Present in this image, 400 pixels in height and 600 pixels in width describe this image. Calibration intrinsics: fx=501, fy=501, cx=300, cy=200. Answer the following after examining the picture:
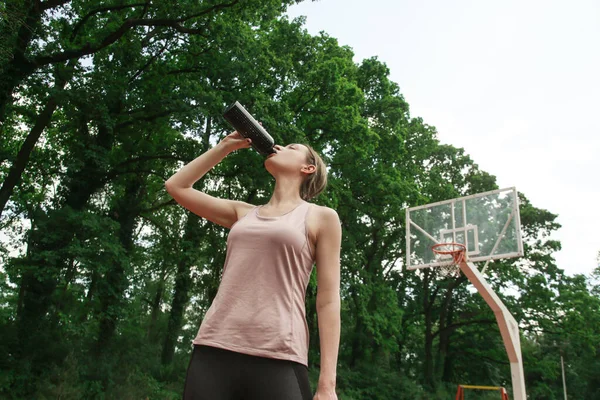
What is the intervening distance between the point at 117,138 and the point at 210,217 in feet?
39.6

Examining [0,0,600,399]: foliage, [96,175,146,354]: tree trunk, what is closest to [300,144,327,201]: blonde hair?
[0,0,600,399]: foliage

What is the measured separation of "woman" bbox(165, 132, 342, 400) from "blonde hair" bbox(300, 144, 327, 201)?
0.23ft

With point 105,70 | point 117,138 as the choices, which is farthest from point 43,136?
point 105,70

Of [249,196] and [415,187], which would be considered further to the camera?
[415,187]

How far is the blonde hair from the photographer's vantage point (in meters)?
2.05

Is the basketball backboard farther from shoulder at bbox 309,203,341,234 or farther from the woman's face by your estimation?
shoulder at bbox 309,203,341,234

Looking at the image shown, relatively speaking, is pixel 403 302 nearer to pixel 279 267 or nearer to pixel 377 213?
pixel 377 213

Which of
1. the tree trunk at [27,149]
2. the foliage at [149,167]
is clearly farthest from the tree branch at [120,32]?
the tree trunk at [27,149]

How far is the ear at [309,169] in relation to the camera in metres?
2.01

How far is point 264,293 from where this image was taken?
161cm

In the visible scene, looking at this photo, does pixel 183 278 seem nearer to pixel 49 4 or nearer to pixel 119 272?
pixel 119 272

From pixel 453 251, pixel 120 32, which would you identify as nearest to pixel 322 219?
pixel 453 251

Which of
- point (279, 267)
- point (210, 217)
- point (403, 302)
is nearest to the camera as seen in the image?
point (279, 267)

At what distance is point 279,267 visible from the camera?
64.9 inches
